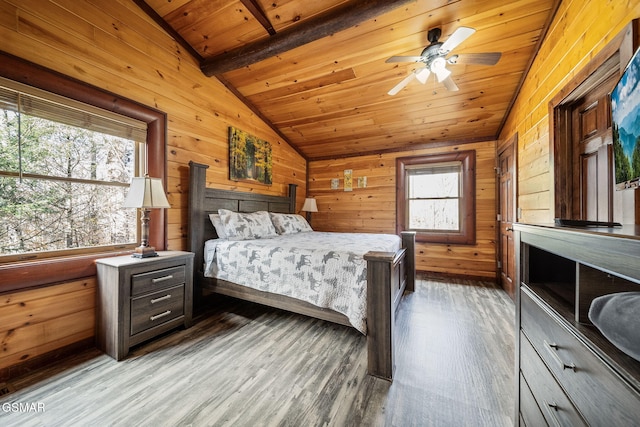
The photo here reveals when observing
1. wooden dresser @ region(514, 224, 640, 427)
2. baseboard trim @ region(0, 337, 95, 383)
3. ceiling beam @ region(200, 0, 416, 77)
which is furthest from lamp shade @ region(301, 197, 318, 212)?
wooden dresser @ region(514, 224, 640, 427)

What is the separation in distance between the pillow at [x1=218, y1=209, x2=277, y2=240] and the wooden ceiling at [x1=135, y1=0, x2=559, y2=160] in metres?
1.75

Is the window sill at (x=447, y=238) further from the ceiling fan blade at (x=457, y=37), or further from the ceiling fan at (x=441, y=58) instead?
the ceiling fan blade at (x=457, y=37)

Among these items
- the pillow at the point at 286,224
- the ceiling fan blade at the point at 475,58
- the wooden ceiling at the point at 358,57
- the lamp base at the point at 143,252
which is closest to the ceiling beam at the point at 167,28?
the wooden ceiling at the point at 358,57

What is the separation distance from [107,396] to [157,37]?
3.15m

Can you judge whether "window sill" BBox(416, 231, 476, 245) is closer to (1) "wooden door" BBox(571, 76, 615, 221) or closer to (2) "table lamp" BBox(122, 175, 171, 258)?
(1) "wooden door" BBox(571, 76, 615, 221)

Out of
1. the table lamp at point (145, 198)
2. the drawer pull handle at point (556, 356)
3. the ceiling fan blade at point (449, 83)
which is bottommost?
the drawer pull handle at point (556, 356)

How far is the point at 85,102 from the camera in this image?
1.95 meters

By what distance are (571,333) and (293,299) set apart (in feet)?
5.64

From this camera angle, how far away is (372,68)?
2.79 m

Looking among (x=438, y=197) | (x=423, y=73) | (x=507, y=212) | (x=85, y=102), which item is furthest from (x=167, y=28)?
(x=507, y=212)

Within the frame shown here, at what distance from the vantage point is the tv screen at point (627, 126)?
32.8 inches

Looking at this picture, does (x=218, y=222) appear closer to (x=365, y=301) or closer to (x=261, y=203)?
(x=261, y=203)

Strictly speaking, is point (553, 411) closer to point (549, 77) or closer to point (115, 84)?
point (549, 77)

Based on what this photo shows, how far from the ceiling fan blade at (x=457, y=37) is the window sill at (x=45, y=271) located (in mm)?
3362
